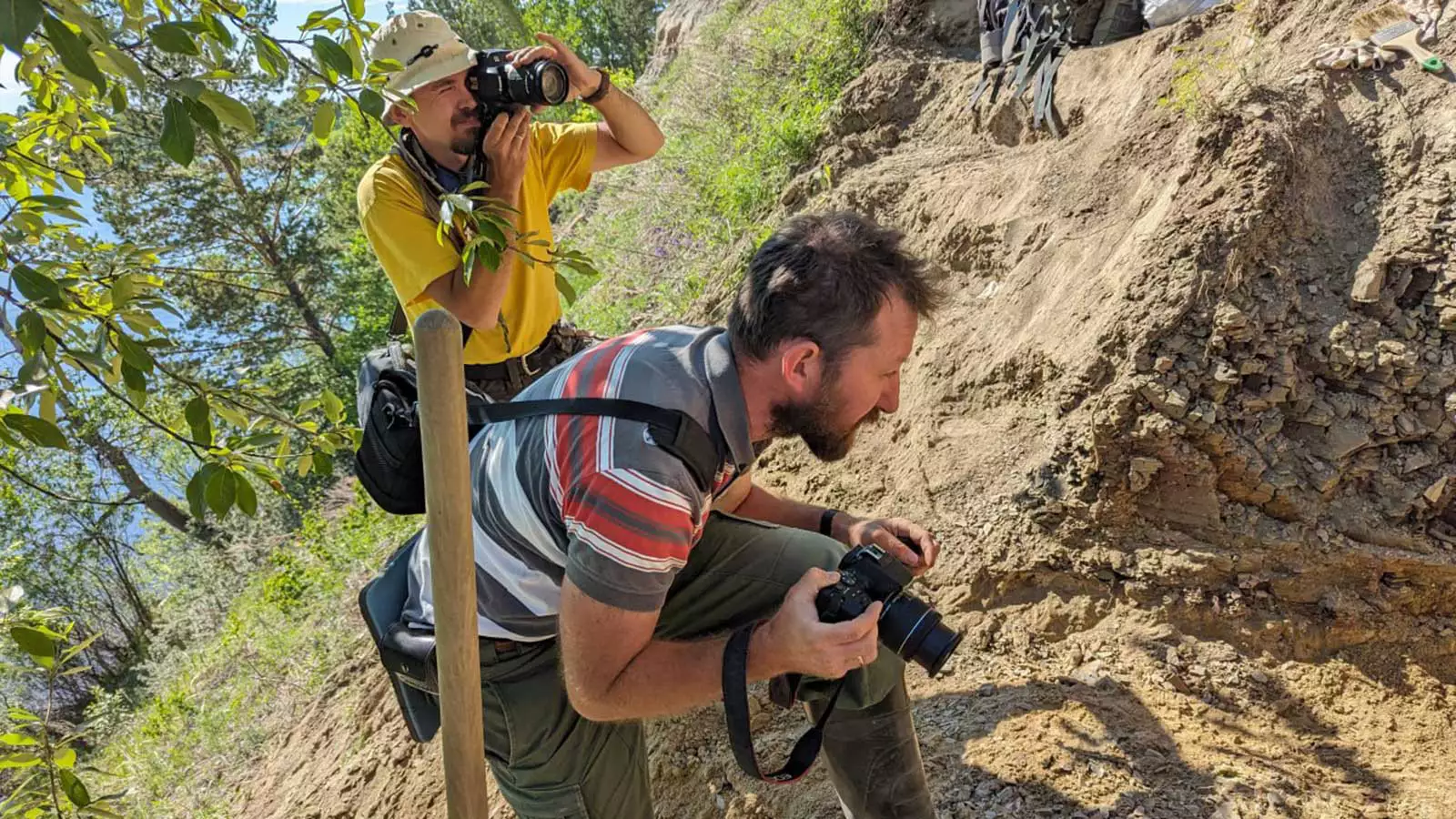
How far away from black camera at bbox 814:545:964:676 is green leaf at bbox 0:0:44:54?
4.63 ft

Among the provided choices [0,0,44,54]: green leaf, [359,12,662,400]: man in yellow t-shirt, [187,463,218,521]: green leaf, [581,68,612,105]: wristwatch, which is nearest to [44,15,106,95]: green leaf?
[0,0,44,54]: green leaf

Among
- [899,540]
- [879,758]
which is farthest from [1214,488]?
[879,758]

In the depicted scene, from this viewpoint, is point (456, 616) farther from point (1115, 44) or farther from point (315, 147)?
point (315, 147)

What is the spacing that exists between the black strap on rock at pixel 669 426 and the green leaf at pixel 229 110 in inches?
28.9

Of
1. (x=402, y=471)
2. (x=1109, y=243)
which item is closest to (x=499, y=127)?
(x=402, y=471)

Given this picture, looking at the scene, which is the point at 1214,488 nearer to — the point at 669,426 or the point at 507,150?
the point at 669,426

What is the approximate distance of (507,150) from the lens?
257cm

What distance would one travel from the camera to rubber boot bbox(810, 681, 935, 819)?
2098mm

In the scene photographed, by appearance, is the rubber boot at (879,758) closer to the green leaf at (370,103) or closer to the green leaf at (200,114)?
the green leaf at (370,103)

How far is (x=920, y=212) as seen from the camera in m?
4.34

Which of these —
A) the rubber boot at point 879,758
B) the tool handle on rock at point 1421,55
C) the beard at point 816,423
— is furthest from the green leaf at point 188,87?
the tool handle on rock at point 1421,55

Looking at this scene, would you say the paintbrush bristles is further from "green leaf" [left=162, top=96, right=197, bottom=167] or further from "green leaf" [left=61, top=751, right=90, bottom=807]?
"green leaf" [left=61, top=751, right=90, bottom=807]

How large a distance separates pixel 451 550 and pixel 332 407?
1.38 feet

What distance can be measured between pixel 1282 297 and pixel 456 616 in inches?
102
